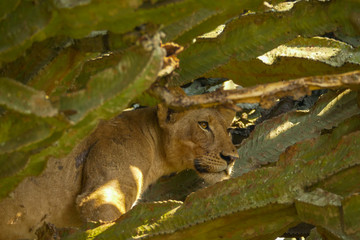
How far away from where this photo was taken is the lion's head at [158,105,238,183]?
358 cm

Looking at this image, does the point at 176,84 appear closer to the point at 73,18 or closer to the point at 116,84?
the point at 116,84

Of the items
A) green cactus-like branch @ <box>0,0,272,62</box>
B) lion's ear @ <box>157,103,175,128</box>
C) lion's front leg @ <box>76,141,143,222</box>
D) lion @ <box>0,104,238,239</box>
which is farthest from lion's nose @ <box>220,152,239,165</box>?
green cactus-like branch @ <box>0,0,272,62</box>

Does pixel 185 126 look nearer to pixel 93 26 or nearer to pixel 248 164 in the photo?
pixel 248 164

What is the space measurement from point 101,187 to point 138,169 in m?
0.34

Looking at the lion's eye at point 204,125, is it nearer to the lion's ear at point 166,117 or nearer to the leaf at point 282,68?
the lion's ear at point 166,117

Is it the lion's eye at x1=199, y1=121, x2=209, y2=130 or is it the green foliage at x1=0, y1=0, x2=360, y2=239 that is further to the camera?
the lion's eye at x1=199, y1=121, x2=209, y2=130

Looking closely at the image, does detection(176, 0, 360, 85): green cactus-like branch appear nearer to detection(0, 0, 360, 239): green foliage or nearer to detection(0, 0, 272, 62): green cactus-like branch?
detection(0, 0, 360, 239): green foliage

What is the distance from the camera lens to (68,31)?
2.02 m

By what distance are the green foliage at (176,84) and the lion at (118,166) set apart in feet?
1.48

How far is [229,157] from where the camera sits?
11.6ft

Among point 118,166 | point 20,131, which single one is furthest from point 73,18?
point 118,166

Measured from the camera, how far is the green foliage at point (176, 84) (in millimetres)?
1998

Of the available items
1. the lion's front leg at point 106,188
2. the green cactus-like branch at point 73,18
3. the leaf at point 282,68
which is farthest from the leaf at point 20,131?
the leaf at point 282,68

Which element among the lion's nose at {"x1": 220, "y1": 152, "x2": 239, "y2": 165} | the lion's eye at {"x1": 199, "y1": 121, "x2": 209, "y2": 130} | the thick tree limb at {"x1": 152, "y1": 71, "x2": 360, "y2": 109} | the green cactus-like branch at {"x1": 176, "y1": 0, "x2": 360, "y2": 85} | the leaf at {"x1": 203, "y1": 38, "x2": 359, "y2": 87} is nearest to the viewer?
the thick tree limb at {"x1": 152, "y1": 71, "x2": 360, "y2": 109}
